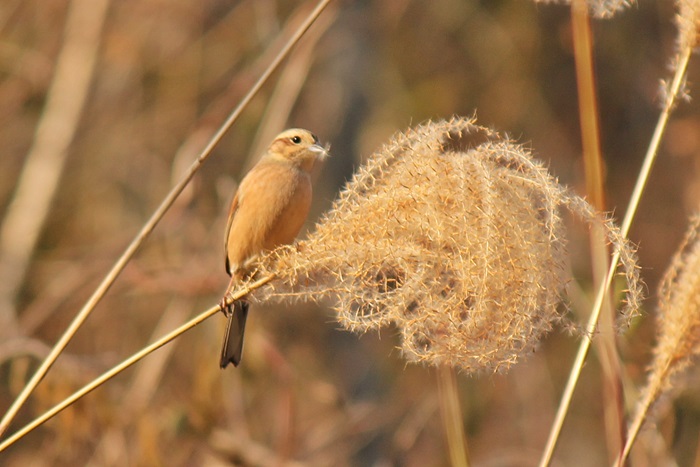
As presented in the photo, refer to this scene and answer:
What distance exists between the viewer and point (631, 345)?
4332 mm

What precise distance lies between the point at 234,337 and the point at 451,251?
1963mm

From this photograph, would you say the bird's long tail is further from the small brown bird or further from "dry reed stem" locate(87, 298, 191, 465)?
"dry reed stem" locate(87, 298, 191, 465)

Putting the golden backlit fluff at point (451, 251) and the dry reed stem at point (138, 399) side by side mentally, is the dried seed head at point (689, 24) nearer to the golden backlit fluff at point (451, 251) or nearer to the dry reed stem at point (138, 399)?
the golden backlit fluff at point (451, 251)

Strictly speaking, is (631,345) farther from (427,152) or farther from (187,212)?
(187,212)

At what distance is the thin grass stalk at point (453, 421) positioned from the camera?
2559mm

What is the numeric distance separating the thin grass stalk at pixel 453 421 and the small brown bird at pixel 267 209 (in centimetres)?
109

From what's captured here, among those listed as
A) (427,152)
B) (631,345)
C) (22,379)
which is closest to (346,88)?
(631,345)

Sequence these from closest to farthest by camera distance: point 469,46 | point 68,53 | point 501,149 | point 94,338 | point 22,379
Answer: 1. point 501,149
2. point 22,379
3. point 68,53
4. point 94,338
5. point 469,46

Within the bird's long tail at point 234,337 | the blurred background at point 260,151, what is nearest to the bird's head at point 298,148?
the bird's long tail at point 234,337

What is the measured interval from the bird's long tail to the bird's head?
0.67m

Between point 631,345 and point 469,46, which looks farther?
point 469,46

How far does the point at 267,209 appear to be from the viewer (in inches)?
148

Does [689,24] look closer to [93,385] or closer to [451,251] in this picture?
[451,251]

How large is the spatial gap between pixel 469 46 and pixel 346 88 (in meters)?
2.04
